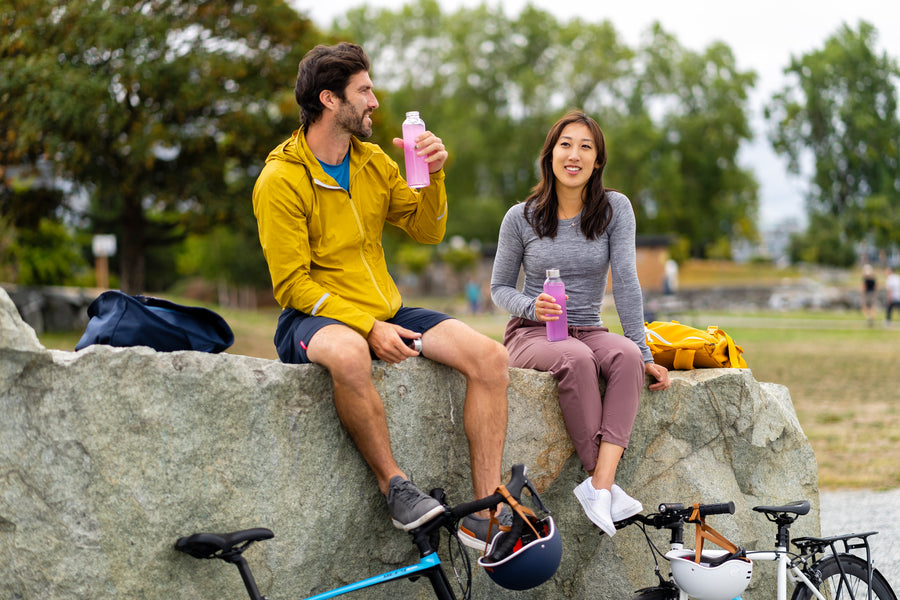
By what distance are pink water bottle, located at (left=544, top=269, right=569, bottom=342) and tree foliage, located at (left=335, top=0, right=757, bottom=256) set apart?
140 feet

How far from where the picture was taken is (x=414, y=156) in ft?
11.0

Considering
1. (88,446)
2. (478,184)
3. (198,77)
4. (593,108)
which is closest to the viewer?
(88,446)

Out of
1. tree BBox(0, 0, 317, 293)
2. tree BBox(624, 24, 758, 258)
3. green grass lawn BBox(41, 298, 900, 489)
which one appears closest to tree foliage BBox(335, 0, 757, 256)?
tree BBox(624, 24, 758, 258)

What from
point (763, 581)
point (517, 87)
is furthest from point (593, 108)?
point (763, 581)

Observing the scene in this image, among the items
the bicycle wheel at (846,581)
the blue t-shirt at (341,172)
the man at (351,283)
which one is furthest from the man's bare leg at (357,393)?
the bicycle wheel at (846,581)

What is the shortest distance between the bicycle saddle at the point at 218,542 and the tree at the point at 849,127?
54242mm

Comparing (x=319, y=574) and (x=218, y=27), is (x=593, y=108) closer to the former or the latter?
(x=218, y=27)

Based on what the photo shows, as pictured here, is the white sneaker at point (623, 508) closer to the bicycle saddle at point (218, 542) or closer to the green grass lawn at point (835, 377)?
the bicycle saddle at point (218, 542)

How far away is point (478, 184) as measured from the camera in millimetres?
51125

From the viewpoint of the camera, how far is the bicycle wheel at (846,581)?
3.40 meters

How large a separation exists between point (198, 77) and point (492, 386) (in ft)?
48.0

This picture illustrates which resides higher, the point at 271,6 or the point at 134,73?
the point at 271,6

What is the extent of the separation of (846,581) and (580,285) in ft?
5.12

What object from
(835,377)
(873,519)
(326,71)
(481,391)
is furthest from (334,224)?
(835,377)
